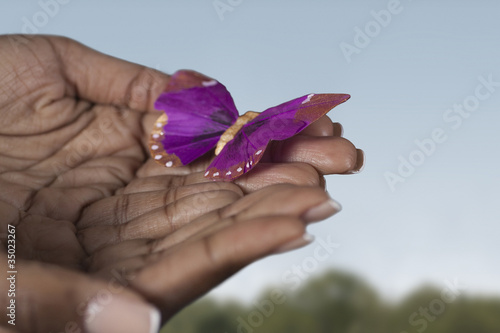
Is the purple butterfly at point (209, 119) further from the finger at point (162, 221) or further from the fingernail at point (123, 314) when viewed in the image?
the fingernail at point (123, 314)

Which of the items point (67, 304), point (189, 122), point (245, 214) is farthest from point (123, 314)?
point (189, 122)

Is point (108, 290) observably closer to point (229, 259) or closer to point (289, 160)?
point (229, 259)

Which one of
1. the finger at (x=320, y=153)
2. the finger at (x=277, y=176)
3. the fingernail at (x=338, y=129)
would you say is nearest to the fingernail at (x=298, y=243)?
the finger at (x=277, y=176)

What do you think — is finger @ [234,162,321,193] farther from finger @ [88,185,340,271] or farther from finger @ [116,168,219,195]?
finger @ [88,185,340,271]

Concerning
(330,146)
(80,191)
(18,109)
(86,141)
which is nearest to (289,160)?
(330,146)

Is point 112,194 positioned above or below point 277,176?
below

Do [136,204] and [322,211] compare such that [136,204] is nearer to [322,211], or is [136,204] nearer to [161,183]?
[161,183]

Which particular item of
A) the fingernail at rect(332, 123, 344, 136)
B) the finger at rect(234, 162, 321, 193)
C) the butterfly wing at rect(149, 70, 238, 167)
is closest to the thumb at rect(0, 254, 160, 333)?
the finger at rect(234, 162, 321, 193)
